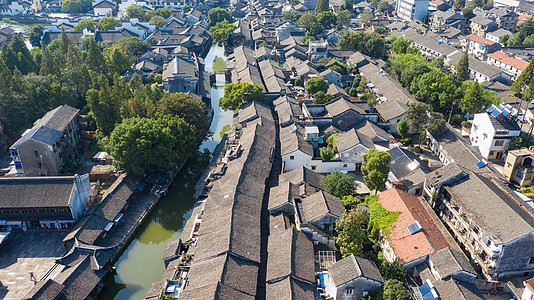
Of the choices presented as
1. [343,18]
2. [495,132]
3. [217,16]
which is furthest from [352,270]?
[217,16]

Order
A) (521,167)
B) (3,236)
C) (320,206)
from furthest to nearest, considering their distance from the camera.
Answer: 1. (521,167)
2. (320,206)
3. (3,236)

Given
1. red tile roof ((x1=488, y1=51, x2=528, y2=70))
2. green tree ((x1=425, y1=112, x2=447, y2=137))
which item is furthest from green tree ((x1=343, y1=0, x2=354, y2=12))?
green tree ((x1=425, y1=112, x2=447, y2=137))

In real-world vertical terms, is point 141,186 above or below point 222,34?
above

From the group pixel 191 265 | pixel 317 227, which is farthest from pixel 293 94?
pixel 191 265

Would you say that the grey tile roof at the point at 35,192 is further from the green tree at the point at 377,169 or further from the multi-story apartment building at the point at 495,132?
the multi-story apartment building at the point at 495,132

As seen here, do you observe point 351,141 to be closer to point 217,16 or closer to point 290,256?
point 290,256

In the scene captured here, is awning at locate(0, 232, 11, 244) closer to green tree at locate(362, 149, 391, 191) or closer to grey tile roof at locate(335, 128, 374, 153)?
green tree at locate(362, 149, 391, 191)
